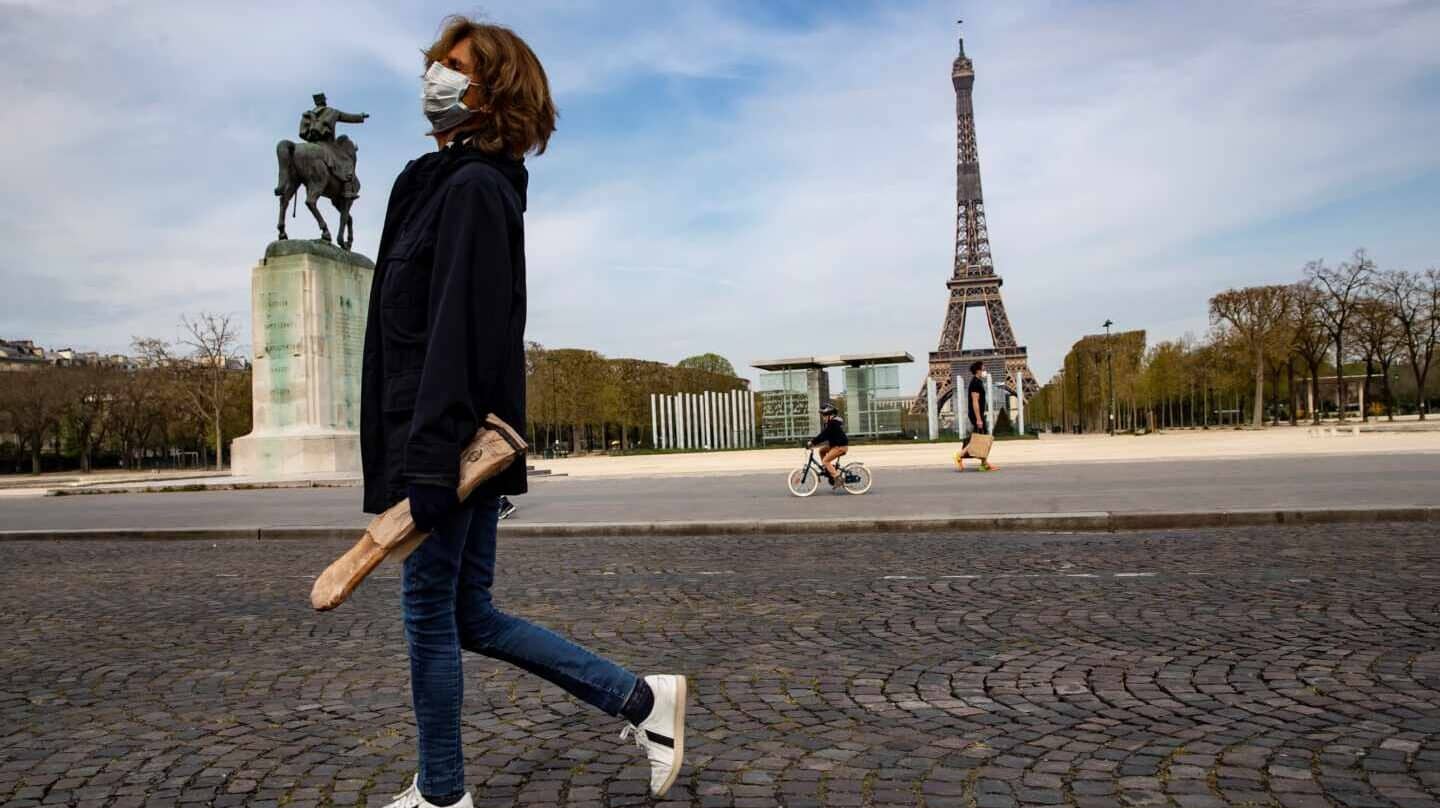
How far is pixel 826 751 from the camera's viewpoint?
3486 mm

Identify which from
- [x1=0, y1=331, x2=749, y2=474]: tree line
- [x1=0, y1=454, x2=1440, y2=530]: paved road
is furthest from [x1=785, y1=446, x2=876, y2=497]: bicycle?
[x1=0, y1=331, x2=749, y2=474]: tree line

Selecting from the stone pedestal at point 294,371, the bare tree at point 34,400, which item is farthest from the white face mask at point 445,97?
the bare tree at point 34,400

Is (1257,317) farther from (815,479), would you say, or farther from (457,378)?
(457,378)

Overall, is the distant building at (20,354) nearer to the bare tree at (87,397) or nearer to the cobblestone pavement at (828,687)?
the bare tree at (87,397)

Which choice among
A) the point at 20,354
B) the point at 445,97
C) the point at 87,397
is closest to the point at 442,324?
the point at 445,97

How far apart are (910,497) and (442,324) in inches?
461

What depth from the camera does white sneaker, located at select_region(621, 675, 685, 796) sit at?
9.88 feet

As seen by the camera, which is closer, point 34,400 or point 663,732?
point 663,732

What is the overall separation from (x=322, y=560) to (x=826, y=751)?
7.09 metres

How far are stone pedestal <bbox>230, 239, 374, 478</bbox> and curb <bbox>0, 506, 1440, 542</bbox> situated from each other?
45.2ft

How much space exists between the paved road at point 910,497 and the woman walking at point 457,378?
26.6 ft

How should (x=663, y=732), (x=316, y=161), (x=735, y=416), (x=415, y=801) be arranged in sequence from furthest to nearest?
(x=735, y=416)
(x=316, y=161)
(x=663, y=732)
(x=415, y=801)

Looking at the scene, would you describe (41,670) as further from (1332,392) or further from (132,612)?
(1332,392)

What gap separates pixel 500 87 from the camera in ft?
9.69
